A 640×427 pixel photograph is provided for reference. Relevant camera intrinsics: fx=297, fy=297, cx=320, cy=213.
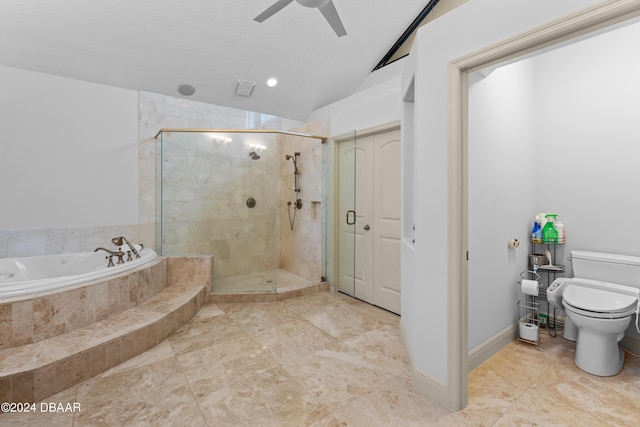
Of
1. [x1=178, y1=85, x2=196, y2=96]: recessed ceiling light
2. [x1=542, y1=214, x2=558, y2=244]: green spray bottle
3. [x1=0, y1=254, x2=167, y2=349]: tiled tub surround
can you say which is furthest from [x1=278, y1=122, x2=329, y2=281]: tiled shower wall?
[x1=542, y1=214, x2=558, y2=244]: green spray bottle

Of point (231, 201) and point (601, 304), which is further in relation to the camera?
point (231, 201)

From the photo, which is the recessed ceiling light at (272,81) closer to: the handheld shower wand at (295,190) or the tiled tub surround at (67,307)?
the handheld shower wand at (295,190)

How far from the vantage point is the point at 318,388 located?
1.78 meters

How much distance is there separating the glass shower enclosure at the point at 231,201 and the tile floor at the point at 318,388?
1178 mm

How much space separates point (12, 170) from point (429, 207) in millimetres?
3703

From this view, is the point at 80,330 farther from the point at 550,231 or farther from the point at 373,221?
the point at 550,231

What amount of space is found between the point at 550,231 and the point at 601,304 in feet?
2.35

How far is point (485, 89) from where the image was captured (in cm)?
205

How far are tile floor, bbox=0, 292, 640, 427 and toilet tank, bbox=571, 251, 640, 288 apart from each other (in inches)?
22.3

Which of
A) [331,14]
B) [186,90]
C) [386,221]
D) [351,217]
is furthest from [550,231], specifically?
[186,90]

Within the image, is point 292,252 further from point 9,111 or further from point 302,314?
point 9,111

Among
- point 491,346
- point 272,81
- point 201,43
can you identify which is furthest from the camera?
point 272,81

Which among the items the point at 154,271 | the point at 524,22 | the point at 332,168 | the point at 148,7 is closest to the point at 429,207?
the point at 524,22

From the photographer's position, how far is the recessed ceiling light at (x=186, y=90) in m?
3.51
